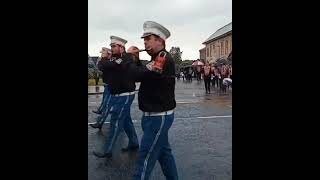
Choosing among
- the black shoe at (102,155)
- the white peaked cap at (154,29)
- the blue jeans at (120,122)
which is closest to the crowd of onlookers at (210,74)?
the white peaked cap at (154,29)

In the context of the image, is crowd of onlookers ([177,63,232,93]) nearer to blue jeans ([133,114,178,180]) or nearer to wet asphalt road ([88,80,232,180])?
wet asphalt road ([88,80,232,180])

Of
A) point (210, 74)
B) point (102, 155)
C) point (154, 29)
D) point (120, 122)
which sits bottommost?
point (102, 155)

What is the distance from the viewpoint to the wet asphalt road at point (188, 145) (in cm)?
303

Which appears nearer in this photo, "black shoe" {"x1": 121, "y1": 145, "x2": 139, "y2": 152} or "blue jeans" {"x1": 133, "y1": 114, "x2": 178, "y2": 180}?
"blue jeans" {"x1": 133, "y1": 114, "x2": 178, "y2": 180}

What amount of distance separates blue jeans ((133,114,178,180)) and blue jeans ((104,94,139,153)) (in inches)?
9.4

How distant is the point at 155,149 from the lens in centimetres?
288

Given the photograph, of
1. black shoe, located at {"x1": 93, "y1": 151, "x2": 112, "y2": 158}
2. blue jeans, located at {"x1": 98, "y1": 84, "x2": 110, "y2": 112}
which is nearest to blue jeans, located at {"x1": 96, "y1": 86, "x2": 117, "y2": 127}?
blue jeans, located at {"x1": 98, "y1": 84, "x2": 110, "y2": 112}

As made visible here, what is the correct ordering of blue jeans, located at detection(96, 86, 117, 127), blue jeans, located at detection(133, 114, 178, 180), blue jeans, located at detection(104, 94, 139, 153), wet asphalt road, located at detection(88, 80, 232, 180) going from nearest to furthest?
blue jeans, located at detection(133, 114, 178, 180)
wet asphalt road, located at detection(88, 80, 232, 180)
blue jeans, located at detection(104, 94, 139, 153)
blue jeans, located at detection(96, 86, 117, 127)

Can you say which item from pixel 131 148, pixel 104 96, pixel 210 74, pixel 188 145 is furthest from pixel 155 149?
pixel 210 74

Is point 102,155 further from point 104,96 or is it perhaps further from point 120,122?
point 104,96

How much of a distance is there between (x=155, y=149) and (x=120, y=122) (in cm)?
57

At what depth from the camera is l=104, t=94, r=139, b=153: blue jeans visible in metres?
3.18

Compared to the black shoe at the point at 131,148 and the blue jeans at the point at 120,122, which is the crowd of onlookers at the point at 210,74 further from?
the black shoe at the point at 131,148
